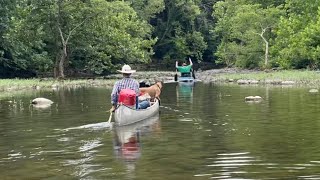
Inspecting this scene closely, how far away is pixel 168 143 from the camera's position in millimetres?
14617

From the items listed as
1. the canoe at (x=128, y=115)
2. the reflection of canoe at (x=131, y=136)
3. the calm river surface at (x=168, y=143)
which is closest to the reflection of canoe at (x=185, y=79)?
the calm river surface at (x=168, y=143)

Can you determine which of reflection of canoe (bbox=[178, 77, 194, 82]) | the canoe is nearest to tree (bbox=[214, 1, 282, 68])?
reflection of canoe (bbox=[178, 77, 194, 82])

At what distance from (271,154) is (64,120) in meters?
9.74

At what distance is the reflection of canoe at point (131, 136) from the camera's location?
13.2m

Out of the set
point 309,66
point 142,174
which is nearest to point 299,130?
point 142,174

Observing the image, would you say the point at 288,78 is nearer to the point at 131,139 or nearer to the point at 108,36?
the point at 108,36

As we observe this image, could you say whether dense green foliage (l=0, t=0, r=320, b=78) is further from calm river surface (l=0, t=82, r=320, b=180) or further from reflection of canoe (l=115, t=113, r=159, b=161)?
reflection of canoe (l=115, t=113, r=159, b=161)

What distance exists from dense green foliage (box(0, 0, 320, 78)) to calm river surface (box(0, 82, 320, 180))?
81.0 feet

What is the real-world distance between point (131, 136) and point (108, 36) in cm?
3694

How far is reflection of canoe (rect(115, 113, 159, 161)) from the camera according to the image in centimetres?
1320

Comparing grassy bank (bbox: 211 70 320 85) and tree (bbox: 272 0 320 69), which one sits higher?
tree (bbox: 272 0 320 69)

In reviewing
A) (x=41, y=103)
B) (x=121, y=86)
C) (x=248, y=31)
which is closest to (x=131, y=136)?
(x=121, y=86)

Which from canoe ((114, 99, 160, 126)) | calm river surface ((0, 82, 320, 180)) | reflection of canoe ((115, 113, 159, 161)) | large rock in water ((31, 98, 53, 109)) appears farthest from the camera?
large rock in water ((31, 98, 53, 109))

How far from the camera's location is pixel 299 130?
16.5 metres
